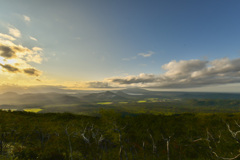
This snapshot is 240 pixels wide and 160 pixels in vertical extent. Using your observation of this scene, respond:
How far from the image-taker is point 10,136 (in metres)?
40.6

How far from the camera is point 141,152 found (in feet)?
184

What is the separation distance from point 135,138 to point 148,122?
47.8 feet

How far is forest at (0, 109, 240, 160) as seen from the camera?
36.8 meters

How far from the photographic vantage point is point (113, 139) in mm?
53562

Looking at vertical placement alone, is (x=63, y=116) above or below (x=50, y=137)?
above

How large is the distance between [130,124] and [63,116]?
4702 centimetres

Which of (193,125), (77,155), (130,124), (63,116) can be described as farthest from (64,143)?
(193,125)

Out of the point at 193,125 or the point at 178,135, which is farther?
the point at 193,125

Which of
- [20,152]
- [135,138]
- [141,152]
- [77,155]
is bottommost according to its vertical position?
[141,152]

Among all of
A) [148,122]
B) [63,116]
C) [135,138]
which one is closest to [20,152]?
[63,116]

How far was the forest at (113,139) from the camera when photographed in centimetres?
3684

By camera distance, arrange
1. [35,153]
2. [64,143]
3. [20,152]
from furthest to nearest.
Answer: [64,143], [35,153], [20,152]

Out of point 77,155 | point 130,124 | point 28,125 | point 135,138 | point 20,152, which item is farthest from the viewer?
point 130,124

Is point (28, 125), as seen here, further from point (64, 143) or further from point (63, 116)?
point (63, 116)
